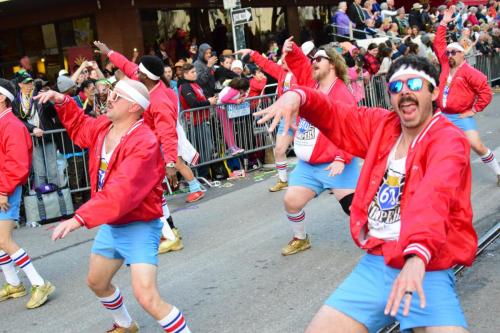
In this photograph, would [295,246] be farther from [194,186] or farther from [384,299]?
[384,299]

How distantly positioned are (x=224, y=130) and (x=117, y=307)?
7.35 meters

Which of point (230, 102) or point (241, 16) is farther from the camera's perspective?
point (241, 16)

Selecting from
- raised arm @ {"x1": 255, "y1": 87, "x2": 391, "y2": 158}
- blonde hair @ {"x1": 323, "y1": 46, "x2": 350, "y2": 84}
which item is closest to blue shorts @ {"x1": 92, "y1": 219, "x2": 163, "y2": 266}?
raised arm @ {"x1": 255, "y1": 87, "x2": 391, "y2": 158}

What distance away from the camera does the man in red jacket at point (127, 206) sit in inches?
172

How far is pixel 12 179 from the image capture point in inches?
238

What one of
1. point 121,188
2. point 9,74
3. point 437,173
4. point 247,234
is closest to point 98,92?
point 247,234

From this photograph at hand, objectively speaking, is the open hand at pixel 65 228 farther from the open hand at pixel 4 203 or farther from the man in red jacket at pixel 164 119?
the man in red jacket at pixel 164 119

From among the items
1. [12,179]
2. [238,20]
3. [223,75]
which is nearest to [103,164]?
[12,179]

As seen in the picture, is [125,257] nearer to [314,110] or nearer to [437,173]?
[314,110]

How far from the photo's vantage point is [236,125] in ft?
41.1

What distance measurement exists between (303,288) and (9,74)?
48.2 feet

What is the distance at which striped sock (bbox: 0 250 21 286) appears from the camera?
6.39 metres

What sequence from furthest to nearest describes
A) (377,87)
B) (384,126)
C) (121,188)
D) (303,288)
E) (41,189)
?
(377,87), (41,189), (303,288), (121,188), (384,126)

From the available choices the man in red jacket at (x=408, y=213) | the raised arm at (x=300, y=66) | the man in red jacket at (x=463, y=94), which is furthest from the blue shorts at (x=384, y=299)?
the man in red jacket at (x=463, y=94)
